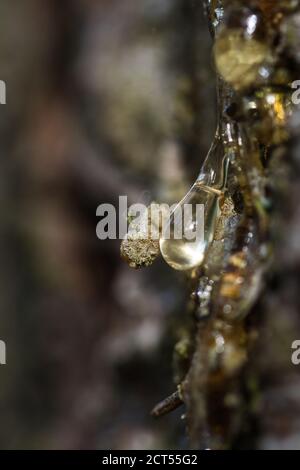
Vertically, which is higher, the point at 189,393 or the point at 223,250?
the point at 223,250

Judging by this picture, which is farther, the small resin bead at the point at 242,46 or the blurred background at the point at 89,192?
the blurred background at the point at 89,192

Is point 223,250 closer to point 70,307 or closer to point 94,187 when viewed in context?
point 94,187

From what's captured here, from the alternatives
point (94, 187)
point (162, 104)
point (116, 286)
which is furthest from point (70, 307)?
point (162, 104)

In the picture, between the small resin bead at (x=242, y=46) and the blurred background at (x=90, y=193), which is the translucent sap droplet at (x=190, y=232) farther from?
the blurred background at (x=90, y=193)

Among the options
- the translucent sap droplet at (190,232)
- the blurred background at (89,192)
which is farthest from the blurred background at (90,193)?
the translucent sap droplet at (190,232)

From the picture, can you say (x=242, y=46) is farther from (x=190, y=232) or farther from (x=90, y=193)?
(x=90, y=193)

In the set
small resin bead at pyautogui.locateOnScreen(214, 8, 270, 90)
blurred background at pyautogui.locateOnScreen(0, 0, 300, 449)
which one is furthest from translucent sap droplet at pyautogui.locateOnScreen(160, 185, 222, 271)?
blurred background at pyautogui.locateOnScreen(0, 0, 300, 449)
